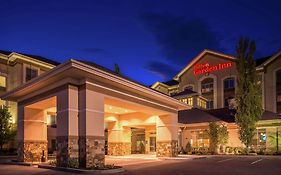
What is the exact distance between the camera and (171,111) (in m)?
30.2

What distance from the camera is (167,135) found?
30.0 m

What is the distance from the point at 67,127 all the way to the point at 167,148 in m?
13.2

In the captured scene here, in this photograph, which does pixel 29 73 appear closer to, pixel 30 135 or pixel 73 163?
pixel 30 135

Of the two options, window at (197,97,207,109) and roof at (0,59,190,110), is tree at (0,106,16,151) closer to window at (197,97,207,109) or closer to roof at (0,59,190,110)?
roof at (0,59,190,110)

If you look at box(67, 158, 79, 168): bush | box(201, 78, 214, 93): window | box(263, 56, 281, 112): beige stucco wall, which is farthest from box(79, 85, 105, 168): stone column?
box(201, 78, 214, 93): window

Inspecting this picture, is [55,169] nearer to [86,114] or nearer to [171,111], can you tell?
[86,114]

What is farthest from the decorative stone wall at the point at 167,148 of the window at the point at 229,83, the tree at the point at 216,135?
the window at the point at 229,83

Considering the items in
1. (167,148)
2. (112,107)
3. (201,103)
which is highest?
(201,103)

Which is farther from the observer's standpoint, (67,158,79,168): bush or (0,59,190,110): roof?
(67,158,79,168): bush

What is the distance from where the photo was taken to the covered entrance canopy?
19172 mm

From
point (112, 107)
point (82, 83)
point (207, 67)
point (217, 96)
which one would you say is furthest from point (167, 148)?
point (207, 67)

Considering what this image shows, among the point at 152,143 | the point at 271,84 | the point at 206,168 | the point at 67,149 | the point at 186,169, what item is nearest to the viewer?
the point at 67,149

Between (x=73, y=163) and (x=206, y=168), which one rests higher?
(x=73, y=163)

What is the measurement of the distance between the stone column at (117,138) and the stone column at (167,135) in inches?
196
